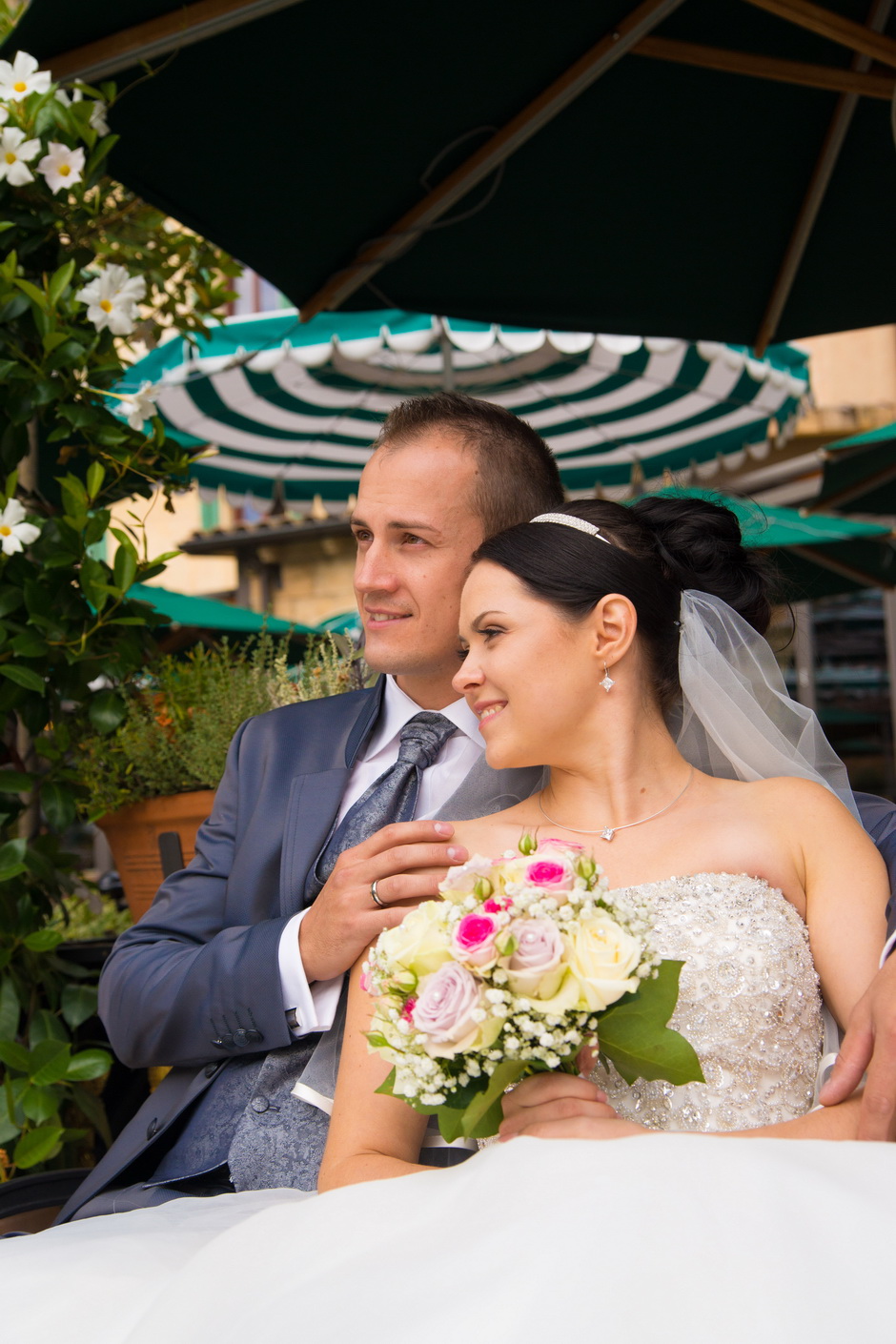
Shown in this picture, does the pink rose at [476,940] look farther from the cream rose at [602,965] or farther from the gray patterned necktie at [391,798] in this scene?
the gray patterned necktie at [391,798]

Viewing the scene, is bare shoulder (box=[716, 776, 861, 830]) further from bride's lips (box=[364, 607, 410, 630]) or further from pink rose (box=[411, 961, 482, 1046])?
pink rose (box=[411, 961, 482, 1046])

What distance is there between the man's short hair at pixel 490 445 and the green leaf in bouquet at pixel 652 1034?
1.46 metres

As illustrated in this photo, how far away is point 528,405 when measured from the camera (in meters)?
7.16

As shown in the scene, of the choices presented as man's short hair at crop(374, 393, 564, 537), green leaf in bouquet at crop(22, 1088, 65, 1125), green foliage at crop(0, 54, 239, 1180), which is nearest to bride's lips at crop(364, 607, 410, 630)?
man's short hair at crop(374, 393, 564, 537)

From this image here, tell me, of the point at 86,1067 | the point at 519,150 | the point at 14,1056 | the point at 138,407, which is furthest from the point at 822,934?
the point at 519,150

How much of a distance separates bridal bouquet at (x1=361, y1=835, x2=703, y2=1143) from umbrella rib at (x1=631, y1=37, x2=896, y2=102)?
247cm

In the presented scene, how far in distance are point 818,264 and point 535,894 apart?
3114 mm

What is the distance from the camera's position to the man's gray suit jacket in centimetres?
236

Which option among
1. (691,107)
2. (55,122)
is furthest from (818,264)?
(55,122)

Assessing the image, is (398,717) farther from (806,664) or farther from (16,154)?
(806,664)

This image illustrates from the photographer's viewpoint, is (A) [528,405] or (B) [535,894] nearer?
(B) [535,894]

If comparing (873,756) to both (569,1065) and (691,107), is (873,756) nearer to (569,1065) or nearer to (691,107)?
(691,107)

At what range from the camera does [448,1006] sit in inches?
58.2

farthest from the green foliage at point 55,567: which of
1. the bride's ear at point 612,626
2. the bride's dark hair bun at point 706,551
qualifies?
the bride's dark hair bun at point 706,551
